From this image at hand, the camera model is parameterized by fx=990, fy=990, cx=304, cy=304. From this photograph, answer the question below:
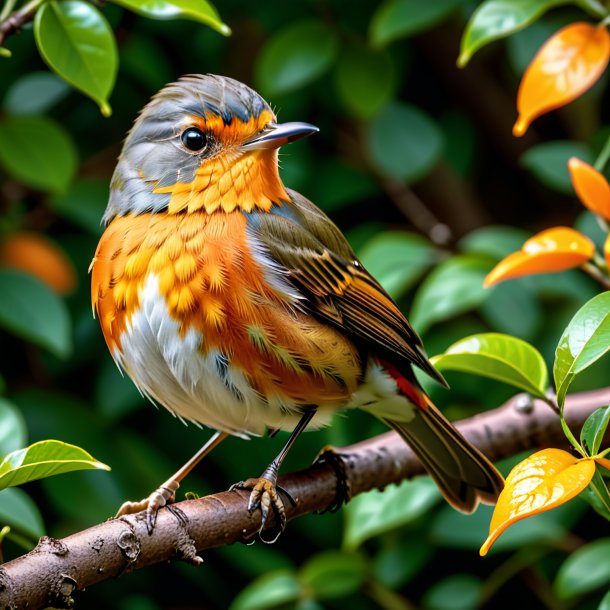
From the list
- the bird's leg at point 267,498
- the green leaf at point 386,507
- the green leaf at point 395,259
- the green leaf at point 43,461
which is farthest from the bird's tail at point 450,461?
the green leaf at point 43,461

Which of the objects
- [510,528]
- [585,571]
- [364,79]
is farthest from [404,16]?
[585,571]

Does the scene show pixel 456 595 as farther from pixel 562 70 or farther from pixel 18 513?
pixel 562 70

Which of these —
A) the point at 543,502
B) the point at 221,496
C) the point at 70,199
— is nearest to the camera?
the point at 543,502

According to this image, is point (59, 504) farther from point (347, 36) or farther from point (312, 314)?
point (347, 36)

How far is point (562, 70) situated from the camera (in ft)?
6.40

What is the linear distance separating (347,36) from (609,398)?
1501 millimetres

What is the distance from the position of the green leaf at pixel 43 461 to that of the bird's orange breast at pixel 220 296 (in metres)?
0.63

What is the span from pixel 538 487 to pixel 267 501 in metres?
0.74

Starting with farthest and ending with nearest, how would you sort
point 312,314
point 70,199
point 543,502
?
point 70,199 < point 312,314 < point 543,502

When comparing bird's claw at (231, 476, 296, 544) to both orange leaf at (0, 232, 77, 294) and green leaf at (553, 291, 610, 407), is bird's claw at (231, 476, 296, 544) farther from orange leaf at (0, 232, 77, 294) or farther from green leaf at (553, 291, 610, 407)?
orange leaf at (0, 232, 77, 294)

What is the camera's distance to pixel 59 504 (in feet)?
9.43

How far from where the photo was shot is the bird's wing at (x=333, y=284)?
222 cm

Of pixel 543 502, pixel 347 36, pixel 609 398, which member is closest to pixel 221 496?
pixel 543 502

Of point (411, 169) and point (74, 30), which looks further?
point (411, 169)
